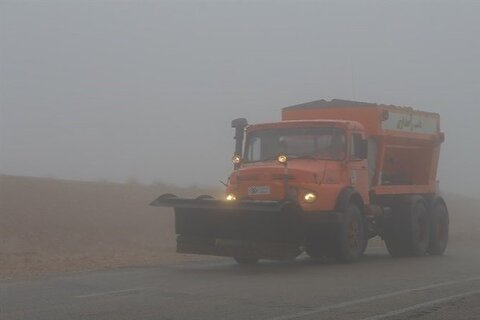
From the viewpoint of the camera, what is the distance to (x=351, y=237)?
1488 cm

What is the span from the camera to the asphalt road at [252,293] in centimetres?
893

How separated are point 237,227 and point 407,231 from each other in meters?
5.57

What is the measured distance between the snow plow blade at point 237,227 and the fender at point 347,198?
1.14 metres

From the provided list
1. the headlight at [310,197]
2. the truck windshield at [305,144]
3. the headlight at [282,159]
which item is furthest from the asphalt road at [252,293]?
the truck windshield at [305,144]

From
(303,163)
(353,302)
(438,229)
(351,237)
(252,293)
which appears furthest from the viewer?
(438,229)

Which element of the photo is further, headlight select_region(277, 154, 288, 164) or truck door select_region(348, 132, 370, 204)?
truck door select_region(348, 132, 370, 204)

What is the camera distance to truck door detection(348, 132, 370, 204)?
15.2 m

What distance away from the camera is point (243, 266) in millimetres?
14820

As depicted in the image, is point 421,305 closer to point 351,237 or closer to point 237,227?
point 237,227

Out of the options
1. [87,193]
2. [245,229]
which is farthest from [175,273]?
[87,193]

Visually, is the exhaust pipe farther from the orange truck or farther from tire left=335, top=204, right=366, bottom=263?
tire left=335, top=204, right=366, bottom=263

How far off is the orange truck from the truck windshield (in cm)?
2

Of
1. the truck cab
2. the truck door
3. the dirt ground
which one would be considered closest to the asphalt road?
the truck cab

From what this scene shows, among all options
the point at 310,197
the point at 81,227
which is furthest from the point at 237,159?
the point at 81,227
